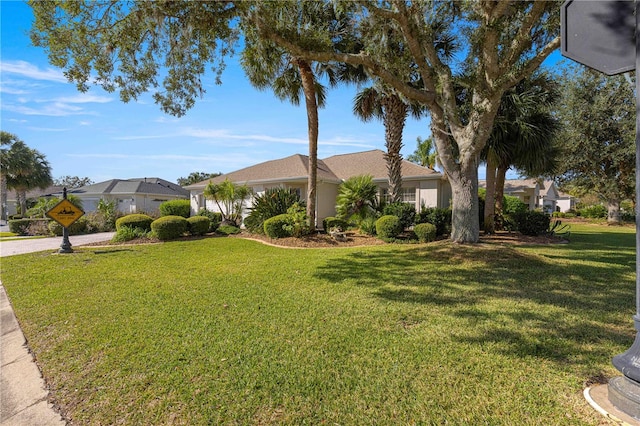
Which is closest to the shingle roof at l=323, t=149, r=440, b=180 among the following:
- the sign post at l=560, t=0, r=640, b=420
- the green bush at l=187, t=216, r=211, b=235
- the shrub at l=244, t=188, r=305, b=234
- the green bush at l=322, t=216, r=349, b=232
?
the green bush at l=322, t=216, r=349, b=232

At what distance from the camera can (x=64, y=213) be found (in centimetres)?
1037

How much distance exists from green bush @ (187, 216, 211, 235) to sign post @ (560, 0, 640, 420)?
14.6 m

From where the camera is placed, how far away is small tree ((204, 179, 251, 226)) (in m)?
16.6

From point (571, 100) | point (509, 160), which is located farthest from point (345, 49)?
point (571, 100)

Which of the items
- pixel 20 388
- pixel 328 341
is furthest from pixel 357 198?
pixel 20 388

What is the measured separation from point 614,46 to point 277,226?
11.3m

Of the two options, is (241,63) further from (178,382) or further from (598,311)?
(598,311)

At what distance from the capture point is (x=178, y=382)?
2.86m

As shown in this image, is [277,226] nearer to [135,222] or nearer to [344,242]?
[344,242]

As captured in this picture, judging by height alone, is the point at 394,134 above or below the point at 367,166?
above

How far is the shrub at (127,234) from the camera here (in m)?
13.1

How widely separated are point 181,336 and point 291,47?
6.66 metres

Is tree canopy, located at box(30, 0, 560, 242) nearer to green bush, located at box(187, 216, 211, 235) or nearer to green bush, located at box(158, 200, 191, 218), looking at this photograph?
green bush, located at box(187, 216, 211, 235)

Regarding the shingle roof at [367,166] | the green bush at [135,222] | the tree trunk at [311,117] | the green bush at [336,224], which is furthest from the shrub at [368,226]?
the green bush at [135,222]
